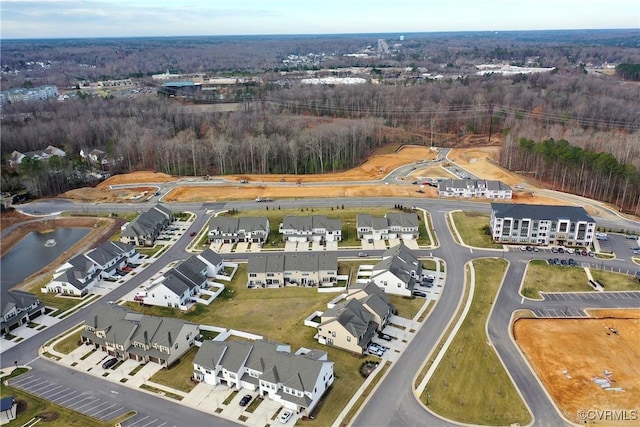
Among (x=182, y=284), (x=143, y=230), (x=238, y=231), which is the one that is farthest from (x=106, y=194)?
(x=182, y=284)

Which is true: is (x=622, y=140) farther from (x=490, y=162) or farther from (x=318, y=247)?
(x=318, y=247)

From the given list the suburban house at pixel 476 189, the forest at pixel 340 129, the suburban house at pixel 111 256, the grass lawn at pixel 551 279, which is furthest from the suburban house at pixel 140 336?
the forest at pixel 340 129

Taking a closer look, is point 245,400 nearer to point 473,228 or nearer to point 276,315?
point 276,315

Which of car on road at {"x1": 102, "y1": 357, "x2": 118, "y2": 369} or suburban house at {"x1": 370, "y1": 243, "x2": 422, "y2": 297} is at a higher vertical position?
suburban house at {"x1": 370, "y1": 243, "x2": 422, "y2": 297}

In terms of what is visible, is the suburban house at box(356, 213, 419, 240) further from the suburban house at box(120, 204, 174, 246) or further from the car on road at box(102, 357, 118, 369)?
the car on road at box(102, 357, 118, 369)

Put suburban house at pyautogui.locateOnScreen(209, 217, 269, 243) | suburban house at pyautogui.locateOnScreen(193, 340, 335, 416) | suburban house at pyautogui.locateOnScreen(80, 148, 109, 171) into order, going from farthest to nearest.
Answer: suburban house at pyautogui.locateOnScreen(80, 148, 109, 171), suburban house at pyautogui.locateOnScreen(209, 217, 269, 243), suburban house at pyautogui.locateOnScreen(193, 340, 335, 416)

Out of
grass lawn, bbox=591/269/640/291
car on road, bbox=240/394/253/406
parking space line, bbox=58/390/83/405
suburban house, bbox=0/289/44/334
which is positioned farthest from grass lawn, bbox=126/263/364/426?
grass lawn, bbox=591/269/640/291

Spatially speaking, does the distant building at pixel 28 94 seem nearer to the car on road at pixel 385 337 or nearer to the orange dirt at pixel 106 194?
the orange dirt at pixel 106 194
